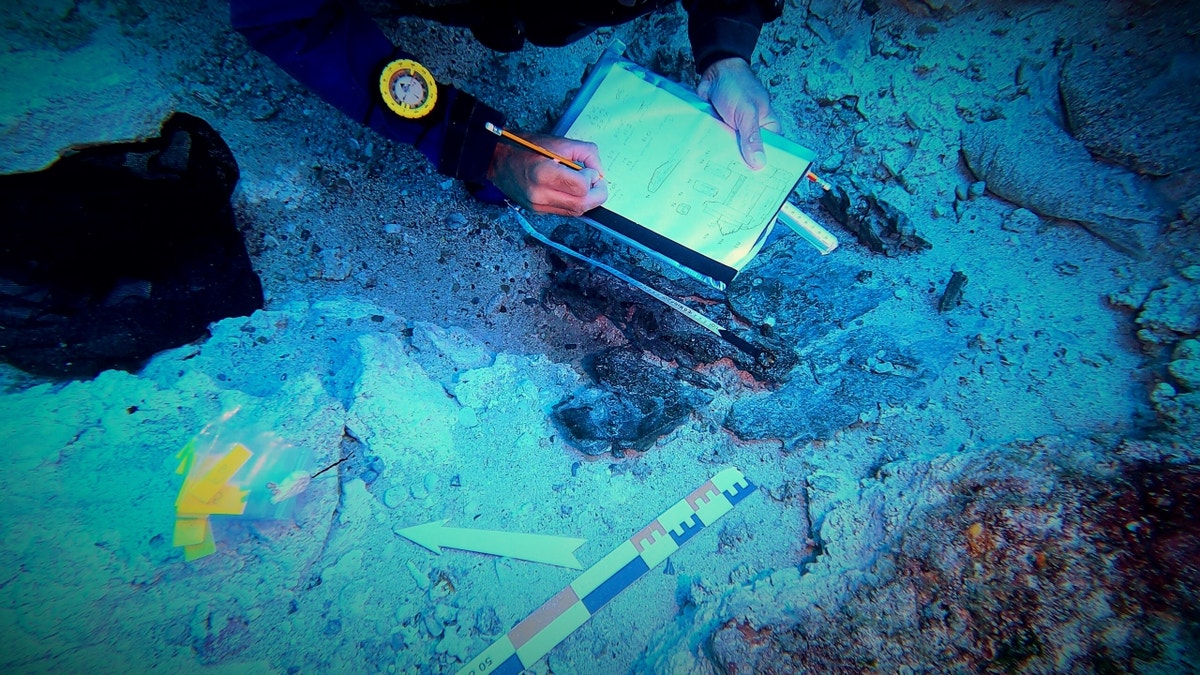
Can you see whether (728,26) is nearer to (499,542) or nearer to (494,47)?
(494,47)

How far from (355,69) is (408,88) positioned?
128 millimetres

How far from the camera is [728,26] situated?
1.52 m

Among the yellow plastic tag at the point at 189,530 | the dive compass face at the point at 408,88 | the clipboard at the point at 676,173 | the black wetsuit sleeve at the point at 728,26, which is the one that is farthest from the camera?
the black wetsuit sleeve at the point at 728,26

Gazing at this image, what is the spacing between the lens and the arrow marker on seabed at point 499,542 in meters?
Answer: 1.11

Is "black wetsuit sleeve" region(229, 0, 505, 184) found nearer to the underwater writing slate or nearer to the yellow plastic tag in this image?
the underwater writing slate

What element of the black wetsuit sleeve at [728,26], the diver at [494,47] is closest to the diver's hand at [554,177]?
the diver at [494,47]

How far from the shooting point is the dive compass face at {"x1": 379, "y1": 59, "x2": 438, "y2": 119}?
1222 mm

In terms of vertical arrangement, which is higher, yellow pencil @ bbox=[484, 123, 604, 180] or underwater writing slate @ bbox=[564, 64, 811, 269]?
underwater writing slate @ bbox=[564, 64, 811, 269]

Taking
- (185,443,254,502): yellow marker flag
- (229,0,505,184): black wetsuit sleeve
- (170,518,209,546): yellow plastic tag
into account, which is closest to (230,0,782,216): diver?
(229,0,505,184): black wetsuit sleeve

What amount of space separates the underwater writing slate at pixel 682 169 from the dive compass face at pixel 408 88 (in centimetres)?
40

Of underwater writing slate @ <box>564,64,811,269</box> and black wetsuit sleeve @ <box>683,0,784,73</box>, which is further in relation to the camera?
black wetsuit sleeve @ <box>683,0,784,73</box>

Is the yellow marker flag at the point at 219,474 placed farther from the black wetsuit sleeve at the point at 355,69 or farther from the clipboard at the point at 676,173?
the clipboard at the point at 676,173

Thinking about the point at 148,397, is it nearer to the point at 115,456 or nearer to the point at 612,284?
Result: the point at 115,456

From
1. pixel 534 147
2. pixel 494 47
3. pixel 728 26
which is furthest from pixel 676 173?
pixel 494 47
